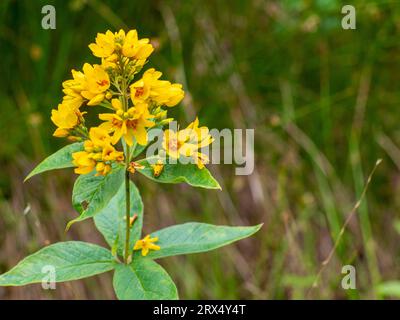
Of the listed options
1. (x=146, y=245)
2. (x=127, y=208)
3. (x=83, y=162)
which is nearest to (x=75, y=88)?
(x=83, y=162)

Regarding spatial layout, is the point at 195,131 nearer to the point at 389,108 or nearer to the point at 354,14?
the point at 354,14

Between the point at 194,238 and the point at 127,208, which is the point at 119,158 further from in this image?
the point at 194,238

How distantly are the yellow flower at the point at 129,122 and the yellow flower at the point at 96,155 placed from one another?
0.05 ft

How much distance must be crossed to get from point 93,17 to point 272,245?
1.27 metres

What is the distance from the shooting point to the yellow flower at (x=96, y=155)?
105 cm

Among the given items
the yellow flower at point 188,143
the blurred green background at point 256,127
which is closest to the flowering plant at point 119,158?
the yellow flower at point 188,143

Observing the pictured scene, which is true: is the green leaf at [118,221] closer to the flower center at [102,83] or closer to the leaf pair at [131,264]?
the leaf pair at [131,264]

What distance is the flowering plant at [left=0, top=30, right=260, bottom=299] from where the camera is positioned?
3.49 ft

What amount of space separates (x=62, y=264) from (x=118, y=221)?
0.19 m

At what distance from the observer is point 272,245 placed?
2.56 metres

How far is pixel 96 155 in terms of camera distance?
105 centimetres
